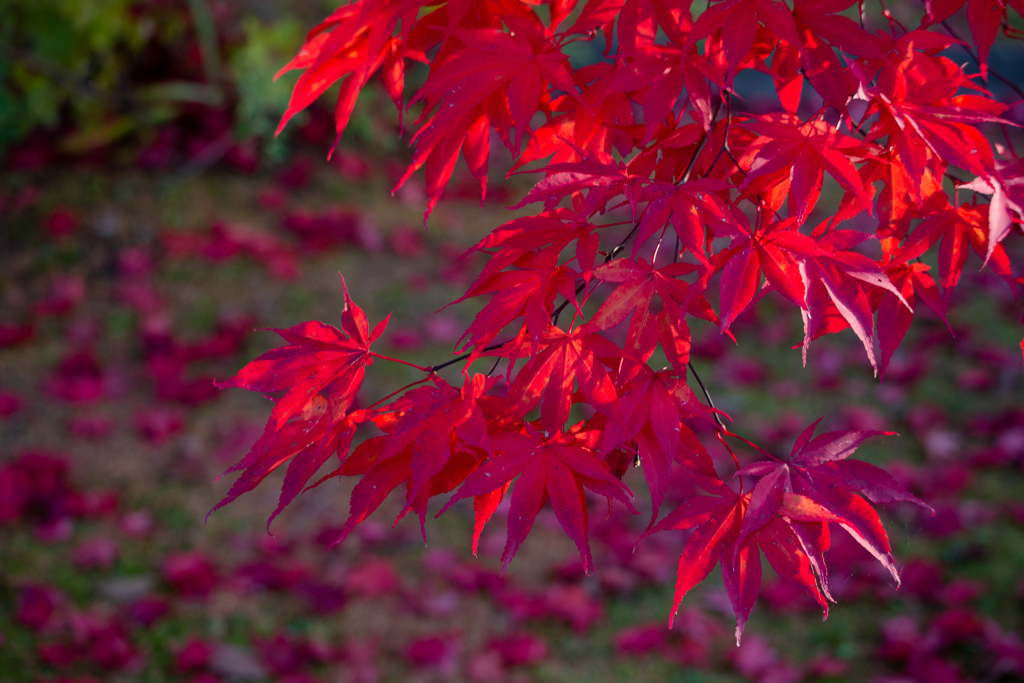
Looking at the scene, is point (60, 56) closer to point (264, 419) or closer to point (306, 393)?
point (264, 419)

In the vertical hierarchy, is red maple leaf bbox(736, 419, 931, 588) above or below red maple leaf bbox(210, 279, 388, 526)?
below

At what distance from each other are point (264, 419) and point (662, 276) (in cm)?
251

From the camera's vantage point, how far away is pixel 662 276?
0.86 m

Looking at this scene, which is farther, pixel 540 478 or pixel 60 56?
pixel 60 56

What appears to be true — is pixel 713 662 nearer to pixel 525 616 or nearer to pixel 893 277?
pixel 525 616

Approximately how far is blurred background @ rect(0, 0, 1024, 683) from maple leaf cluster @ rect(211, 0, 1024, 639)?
1.39 meters

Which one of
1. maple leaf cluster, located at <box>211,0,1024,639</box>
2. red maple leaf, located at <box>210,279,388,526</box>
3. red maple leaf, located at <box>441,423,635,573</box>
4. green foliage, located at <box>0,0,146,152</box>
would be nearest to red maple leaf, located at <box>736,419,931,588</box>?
maple leaf cluster, located at <box>211,0,1024,639</box>

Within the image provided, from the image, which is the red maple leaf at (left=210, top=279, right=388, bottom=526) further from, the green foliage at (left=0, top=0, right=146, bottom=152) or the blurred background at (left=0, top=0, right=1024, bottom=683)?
the green foliage at (left=0, top=0, right=146, bottom=152)

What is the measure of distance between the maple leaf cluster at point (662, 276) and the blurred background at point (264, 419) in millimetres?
1389

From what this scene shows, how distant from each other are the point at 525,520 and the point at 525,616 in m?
1.56

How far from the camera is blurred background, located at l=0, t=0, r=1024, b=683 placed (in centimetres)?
216

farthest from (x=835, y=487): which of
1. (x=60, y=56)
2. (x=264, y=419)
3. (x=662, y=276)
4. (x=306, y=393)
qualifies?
(x=60, y=56)

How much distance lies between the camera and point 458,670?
6.95 feet

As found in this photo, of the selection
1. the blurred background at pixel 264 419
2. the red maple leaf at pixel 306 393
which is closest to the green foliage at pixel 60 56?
the blurred background at pixel 264 419
